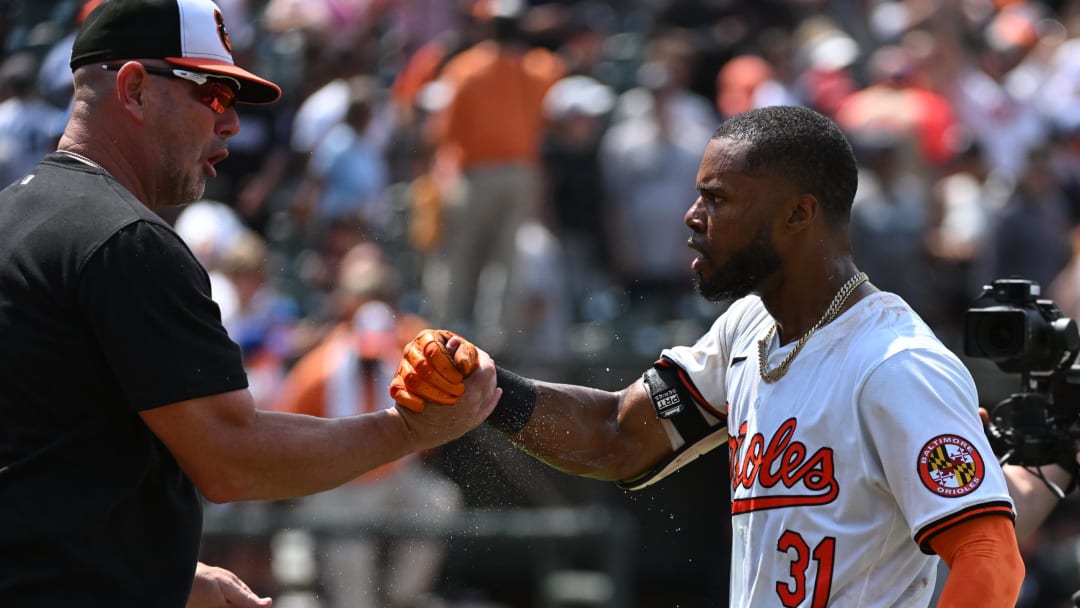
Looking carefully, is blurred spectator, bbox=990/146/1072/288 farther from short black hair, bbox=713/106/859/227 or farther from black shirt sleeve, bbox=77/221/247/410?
black shirt sleeve, bbox=77/221/247/410

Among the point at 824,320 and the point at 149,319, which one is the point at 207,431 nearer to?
the point at 149,319

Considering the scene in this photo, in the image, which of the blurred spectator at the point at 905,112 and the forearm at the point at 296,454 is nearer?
the forearm at the point at 296,454

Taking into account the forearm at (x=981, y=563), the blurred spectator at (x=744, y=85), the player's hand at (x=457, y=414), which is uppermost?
the forearm at (x=981, y=563)

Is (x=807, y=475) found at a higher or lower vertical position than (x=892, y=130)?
higher

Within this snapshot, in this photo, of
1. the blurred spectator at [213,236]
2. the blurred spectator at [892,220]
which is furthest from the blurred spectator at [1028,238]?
the blurred spectator at [213,236]

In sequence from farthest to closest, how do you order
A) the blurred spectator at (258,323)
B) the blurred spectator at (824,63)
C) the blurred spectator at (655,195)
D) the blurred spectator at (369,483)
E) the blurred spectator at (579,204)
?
the blurred spectator at (824,63) → the blurred spectator at (579,204) → the blurred spectator at (655,195) → the blurred spectator at (258,323) → the blurred spectator at (369,483)

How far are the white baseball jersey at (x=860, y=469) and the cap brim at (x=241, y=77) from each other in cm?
147

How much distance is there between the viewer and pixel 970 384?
3609mm

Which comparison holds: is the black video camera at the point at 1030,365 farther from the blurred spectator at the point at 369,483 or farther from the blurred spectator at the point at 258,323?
the blurred spectator at the point at 258,323

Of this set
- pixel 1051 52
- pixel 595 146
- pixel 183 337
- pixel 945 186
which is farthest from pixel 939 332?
pixel 183 337

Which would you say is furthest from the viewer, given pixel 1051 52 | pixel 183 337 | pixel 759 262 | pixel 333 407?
pixel 1051 52

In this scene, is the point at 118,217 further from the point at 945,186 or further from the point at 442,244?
the point at 945,186

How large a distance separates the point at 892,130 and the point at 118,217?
8811mm

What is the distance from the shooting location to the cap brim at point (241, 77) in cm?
364
